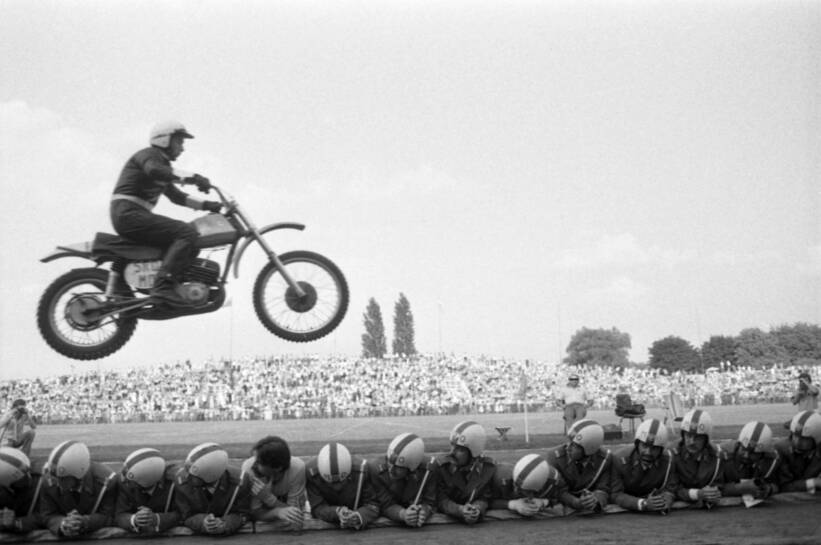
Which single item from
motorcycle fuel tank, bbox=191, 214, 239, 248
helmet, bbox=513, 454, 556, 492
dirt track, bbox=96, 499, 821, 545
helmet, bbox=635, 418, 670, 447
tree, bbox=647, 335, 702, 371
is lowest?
dirt track, bbox=96, 499, 821, 545

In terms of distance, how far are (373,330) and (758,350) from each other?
2825 inches

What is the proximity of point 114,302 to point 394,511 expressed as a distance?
4366mm

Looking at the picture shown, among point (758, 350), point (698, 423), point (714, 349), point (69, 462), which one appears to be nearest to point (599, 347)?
point (714, 349)

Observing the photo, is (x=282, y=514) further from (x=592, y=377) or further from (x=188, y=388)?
(x=592, y=377)

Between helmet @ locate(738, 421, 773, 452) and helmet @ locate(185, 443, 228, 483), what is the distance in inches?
264

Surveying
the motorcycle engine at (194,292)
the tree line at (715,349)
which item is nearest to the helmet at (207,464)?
the motorcycle engine at (194,292)

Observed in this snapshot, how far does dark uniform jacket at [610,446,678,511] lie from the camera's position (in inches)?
401

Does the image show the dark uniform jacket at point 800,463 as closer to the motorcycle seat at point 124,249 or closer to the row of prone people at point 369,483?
the row of prone people at point 369,483

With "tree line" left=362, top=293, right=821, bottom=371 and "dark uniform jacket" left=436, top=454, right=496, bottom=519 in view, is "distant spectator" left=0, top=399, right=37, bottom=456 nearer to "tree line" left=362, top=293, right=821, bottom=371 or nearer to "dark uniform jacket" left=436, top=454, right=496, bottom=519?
"dark uniform jacket" left=436, top=454, right=496, bottom=519

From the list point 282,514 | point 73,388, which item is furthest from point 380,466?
Result: point 73,388

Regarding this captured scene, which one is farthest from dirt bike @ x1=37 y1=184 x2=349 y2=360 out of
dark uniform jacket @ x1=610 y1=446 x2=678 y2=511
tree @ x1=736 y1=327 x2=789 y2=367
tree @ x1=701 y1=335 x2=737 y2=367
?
tree @ x1=701 y1=335 x2=737 y2=367

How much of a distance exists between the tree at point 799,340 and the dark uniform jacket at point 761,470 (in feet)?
212

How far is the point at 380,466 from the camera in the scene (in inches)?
384

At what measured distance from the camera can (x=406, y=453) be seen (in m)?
9.28
